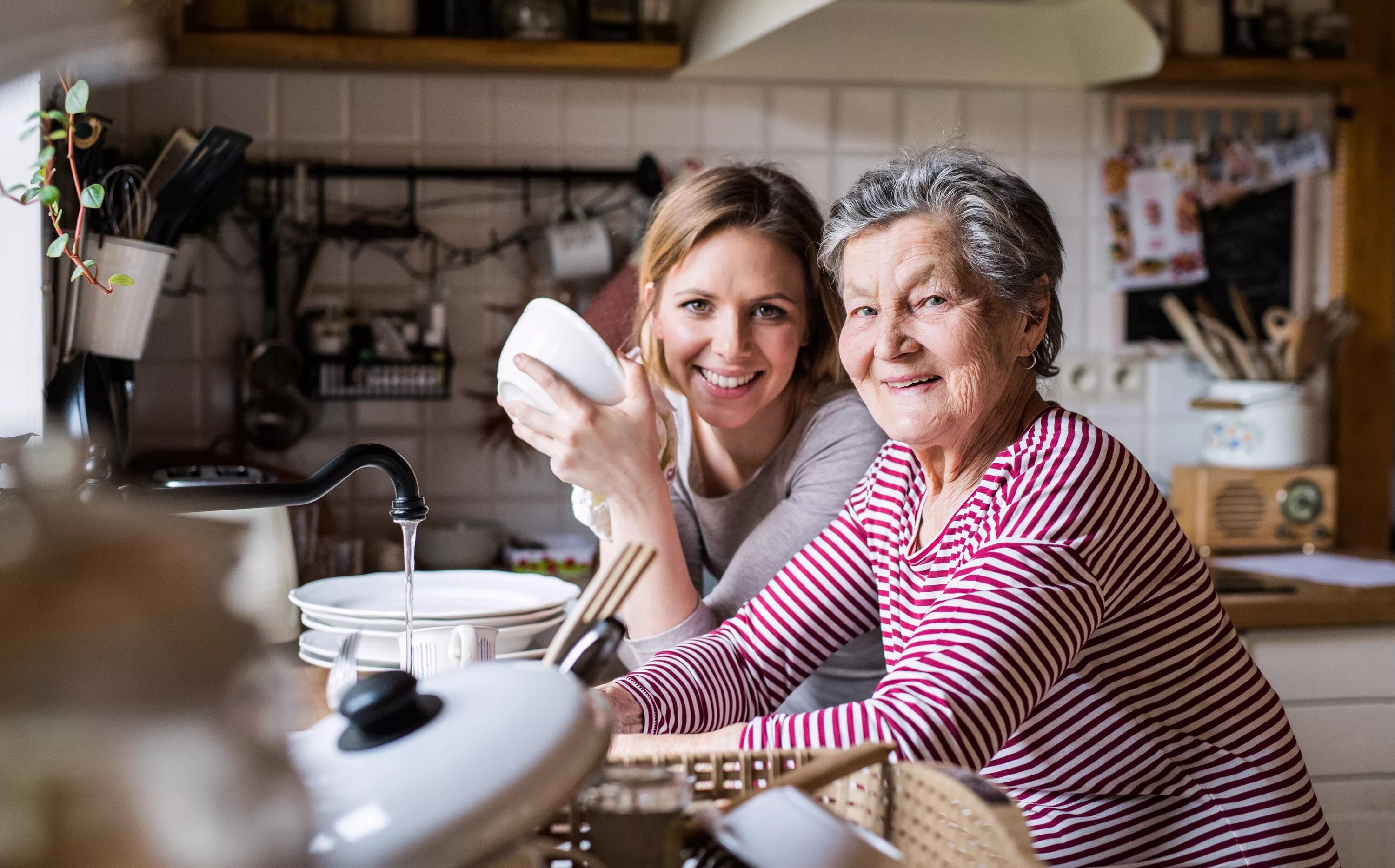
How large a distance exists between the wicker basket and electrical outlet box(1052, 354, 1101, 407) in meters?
2.23

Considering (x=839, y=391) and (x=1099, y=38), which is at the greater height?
(x=1099, y=38)

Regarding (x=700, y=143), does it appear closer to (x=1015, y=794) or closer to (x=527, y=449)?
(x=527, y=449)

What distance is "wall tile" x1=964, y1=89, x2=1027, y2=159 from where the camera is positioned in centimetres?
269

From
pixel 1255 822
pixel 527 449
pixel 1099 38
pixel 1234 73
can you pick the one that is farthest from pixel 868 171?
pixel 1234 73

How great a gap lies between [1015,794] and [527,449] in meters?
1.68

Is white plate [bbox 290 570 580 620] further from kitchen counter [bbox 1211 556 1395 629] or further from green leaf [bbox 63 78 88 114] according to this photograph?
kitchen counter [bbox 1211 556 1395 629]

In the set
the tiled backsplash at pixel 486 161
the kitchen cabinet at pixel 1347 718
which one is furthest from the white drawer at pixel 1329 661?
the tiled backsplash at pixel 486 161

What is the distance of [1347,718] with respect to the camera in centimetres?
217

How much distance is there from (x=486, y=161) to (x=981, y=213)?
1695 millimetres

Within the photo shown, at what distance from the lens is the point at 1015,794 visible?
0.99m

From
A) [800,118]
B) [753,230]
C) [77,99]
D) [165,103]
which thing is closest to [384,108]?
[165,103]

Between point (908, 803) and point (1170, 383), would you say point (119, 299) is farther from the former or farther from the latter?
point (1170, 383)

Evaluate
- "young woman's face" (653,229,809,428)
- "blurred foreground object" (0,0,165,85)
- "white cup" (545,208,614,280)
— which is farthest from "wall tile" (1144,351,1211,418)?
"blurred foreground object" (0,0,165,85)

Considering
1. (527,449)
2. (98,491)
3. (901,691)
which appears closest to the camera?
(98,491)
